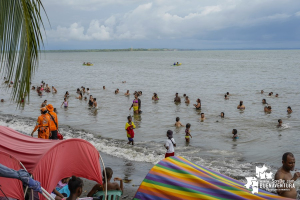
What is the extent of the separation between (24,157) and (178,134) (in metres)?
11.7

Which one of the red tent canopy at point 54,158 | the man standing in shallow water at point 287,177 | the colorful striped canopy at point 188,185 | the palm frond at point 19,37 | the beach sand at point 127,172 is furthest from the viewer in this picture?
the beach sand at point 127,172

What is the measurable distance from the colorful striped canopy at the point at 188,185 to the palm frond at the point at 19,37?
9.46 feet

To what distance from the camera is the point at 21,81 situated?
3.39 meters

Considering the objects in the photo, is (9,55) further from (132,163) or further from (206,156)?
(206,156)

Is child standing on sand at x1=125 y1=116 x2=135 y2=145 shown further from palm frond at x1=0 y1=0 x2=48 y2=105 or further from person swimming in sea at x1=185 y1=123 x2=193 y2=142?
palm frond at x1=0 y1=0 x2=48 y2=105

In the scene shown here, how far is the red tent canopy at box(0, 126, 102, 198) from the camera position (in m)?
6.11

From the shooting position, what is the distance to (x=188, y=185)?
5273 mm

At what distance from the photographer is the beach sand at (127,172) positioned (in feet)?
29.6

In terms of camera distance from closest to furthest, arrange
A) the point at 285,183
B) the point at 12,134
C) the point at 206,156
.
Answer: the point at 285,183
the point at 12,134
the point at 206,156

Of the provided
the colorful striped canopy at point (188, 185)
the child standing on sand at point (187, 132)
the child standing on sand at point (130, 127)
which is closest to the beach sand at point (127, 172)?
the child standing on sand at point (130, 127)

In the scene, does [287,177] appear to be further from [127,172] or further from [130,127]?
[130,127]

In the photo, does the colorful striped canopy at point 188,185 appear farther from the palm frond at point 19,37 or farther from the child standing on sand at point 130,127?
the child standing on sand at point 130,127

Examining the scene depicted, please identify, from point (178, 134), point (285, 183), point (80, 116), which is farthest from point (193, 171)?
point (80, 116)

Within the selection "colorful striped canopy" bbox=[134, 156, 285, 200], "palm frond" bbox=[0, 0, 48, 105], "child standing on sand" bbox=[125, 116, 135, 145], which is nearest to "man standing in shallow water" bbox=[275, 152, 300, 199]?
"colorful striped canopy" bbox=[134, 156, 285, 200]
